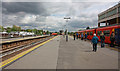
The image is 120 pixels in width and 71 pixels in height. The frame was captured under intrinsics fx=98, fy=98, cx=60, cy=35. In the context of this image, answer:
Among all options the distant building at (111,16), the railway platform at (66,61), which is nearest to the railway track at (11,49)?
the railway platform at (66,61)

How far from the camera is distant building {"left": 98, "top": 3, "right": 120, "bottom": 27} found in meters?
41.0

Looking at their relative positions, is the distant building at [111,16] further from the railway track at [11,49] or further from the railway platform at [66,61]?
the railway platform at [66,61]

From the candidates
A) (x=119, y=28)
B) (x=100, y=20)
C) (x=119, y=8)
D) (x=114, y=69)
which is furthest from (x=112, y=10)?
(x=114, y=69)

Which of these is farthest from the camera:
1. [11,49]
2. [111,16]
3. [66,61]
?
[111,16]

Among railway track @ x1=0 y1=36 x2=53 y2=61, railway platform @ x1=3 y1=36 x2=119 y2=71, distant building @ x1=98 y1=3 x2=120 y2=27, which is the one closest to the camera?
railway platform @ x1=3 y1=36 x2=119 y2=71

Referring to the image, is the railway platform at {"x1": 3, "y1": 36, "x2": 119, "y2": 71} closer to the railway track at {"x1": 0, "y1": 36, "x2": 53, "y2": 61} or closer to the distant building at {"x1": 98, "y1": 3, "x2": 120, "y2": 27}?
the railway track at {"x1": 0, "y1": 36, "x2": 53, "y2": 61}

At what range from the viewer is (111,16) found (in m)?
45.7

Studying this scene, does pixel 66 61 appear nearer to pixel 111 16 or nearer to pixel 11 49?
pixel 11 49

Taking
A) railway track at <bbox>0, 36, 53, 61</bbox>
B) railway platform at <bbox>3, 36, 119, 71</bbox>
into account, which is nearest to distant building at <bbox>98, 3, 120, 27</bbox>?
railway track at <bbox>0, 36, 53, 61</bbox>

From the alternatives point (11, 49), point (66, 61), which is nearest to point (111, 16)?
point (11, 49)

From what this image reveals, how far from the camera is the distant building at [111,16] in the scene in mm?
40963

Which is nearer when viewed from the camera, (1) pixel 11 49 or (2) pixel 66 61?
(2) pixel 66 61

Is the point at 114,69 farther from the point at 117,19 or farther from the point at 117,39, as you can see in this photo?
the point at 117,19

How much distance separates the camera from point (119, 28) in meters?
12.5
